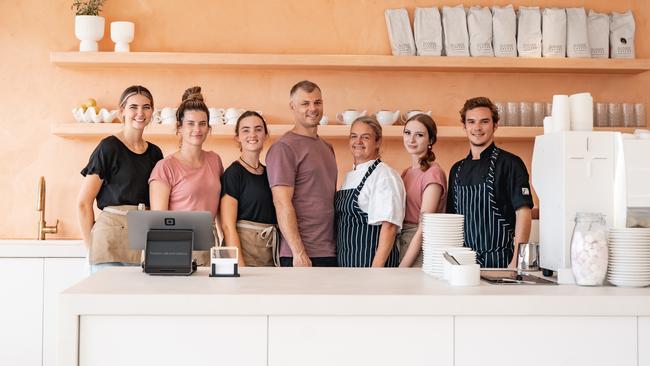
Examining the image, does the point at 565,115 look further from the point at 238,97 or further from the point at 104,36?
the point at 104,36

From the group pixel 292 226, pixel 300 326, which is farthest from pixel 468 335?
pixel 292 226

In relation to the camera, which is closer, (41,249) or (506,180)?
(506,180)

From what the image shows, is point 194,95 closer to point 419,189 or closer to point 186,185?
point 186,185

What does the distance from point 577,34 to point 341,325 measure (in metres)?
3.38

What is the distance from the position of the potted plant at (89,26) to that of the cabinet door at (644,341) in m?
3.59

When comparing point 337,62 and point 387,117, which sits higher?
point 337,62

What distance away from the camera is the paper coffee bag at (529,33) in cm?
508

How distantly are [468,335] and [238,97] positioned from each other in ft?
10.1

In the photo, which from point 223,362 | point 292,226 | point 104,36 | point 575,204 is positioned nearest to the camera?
point 223,362

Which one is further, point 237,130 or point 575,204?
point 237,130

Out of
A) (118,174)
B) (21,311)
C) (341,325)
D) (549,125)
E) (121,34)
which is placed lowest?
(21,311)

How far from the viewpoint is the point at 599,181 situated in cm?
285

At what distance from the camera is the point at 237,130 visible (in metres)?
3.85

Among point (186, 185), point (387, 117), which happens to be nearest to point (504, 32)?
point (387, 117)
